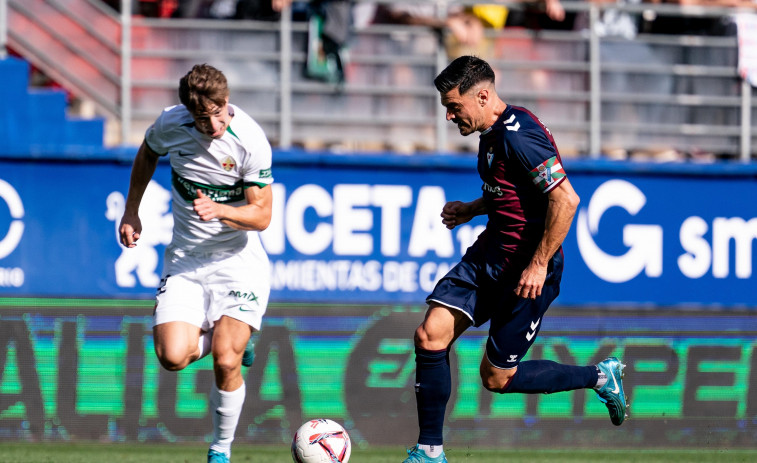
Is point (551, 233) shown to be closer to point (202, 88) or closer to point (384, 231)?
point (202, 88)

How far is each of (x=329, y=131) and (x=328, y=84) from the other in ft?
1.52

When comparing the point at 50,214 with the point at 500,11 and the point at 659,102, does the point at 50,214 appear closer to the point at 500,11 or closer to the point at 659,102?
the point at 500,11

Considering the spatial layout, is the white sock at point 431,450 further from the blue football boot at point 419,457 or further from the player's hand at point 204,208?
the player's hand at point 204,208

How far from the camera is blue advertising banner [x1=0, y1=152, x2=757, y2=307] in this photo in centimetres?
999

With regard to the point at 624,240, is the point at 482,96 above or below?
above

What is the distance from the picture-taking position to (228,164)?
19.4ft

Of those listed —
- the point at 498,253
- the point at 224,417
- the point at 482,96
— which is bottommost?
the point at 224,417

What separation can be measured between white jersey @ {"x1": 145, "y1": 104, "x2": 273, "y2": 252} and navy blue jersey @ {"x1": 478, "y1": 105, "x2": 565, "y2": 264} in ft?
3.99

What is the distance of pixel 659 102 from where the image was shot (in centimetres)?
1107

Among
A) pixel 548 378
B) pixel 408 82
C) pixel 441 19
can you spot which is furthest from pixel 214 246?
pixel 441 19

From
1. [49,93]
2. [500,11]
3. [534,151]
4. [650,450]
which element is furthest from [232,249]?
[500,11]

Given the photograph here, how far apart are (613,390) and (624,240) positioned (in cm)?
444

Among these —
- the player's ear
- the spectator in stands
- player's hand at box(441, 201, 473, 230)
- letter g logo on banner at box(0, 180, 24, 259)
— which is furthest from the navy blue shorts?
letter g logo on banner at box(0, 180, 24, 259)

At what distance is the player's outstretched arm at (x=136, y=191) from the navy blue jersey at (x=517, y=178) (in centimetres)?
185
